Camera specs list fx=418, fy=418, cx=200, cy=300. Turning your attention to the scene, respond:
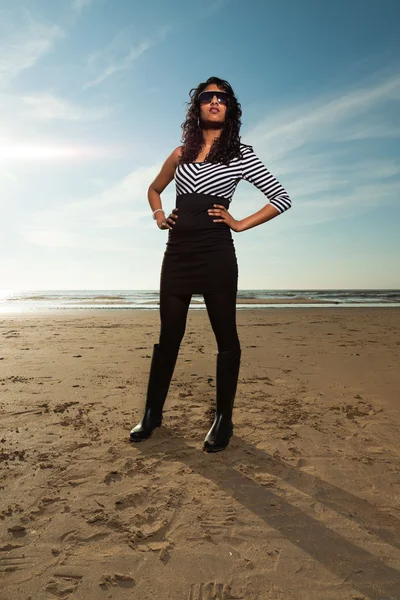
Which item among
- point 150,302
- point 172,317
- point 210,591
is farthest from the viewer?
point 150,302

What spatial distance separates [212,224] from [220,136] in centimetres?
68

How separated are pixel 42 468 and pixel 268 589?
1.61 meters

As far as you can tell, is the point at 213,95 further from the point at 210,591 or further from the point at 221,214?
the point at 210,591

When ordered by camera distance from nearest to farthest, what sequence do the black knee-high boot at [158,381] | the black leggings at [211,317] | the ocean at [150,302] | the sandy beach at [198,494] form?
the sandy beach at [198,494] → the black leggings at [211,317] → the black knee-high boot at [158,381] → the ocean at [150,302]

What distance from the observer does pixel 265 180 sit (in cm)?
304

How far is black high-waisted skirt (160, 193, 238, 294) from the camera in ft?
9.84

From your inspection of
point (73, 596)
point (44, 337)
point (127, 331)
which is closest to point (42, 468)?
point (73, 596)

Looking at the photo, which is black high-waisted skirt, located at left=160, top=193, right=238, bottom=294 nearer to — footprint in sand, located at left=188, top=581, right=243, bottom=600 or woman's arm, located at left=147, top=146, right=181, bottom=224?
woman's arm, located at left=147, top=146, right=181, bottom=224

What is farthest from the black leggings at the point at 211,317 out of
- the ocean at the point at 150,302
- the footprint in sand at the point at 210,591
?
the ocean at the point at 150,302

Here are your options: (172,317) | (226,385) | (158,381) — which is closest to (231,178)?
(172,317)

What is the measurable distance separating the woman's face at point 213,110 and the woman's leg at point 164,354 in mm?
1320

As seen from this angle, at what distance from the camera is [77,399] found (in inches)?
163

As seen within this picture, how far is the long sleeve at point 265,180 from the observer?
3.03 metres

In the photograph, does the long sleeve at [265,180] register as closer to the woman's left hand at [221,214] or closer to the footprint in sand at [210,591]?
the woman's left hand at [221,214]
